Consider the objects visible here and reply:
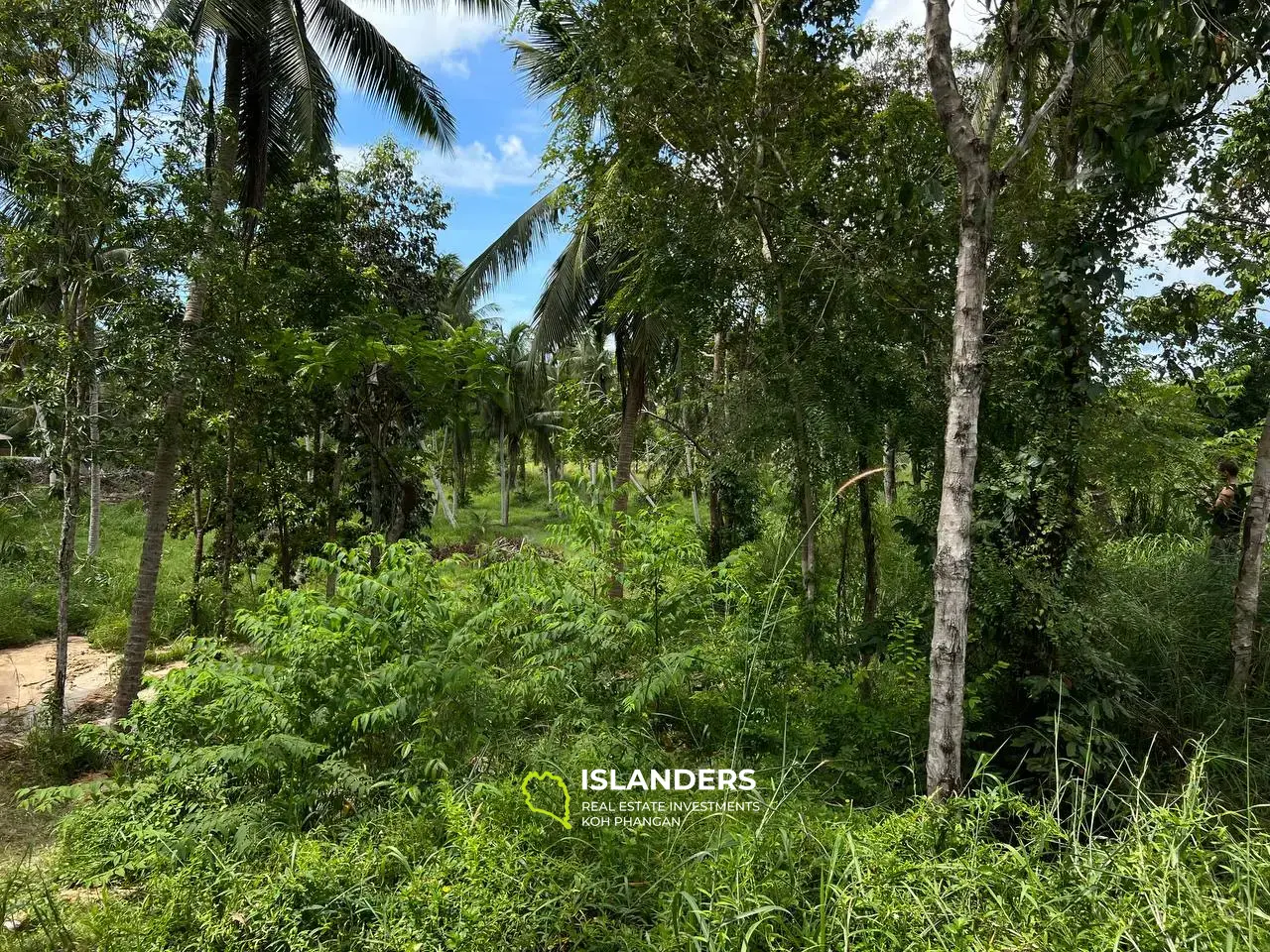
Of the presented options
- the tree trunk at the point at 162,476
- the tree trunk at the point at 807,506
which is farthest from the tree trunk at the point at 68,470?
the tree trunk at the point at 807,506

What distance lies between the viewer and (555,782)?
3.11 m

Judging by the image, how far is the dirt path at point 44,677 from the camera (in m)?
6.23

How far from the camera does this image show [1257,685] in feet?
15.0

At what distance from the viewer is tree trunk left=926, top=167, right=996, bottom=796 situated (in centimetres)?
311

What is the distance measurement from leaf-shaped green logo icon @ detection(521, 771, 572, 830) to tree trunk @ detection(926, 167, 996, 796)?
1.68m

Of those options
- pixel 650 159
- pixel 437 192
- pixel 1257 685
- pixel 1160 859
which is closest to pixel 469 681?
pixel 1160 859

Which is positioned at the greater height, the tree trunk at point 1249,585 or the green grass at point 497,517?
the tree trunk at point 1249,585

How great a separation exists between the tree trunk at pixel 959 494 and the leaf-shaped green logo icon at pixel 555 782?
1.68 m

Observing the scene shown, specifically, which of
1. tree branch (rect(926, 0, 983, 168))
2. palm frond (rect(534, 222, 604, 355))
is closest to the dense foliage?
tree branch (rect(926, 0, 983, 168))

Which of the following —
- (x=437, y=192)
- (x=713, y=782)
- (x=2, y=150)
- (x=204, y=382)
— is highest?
(x=437, y=192)

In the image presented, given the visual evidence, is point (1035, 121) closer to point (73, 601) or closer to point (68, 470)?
point (68, 470)

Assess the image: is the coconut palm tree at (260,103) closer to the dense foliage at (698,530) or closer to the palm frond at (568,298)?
the dense foliage at (698,530)

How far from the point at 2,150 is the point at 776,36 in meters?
5.97

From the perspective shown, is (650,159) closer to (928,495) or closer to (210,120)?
(928,495)
